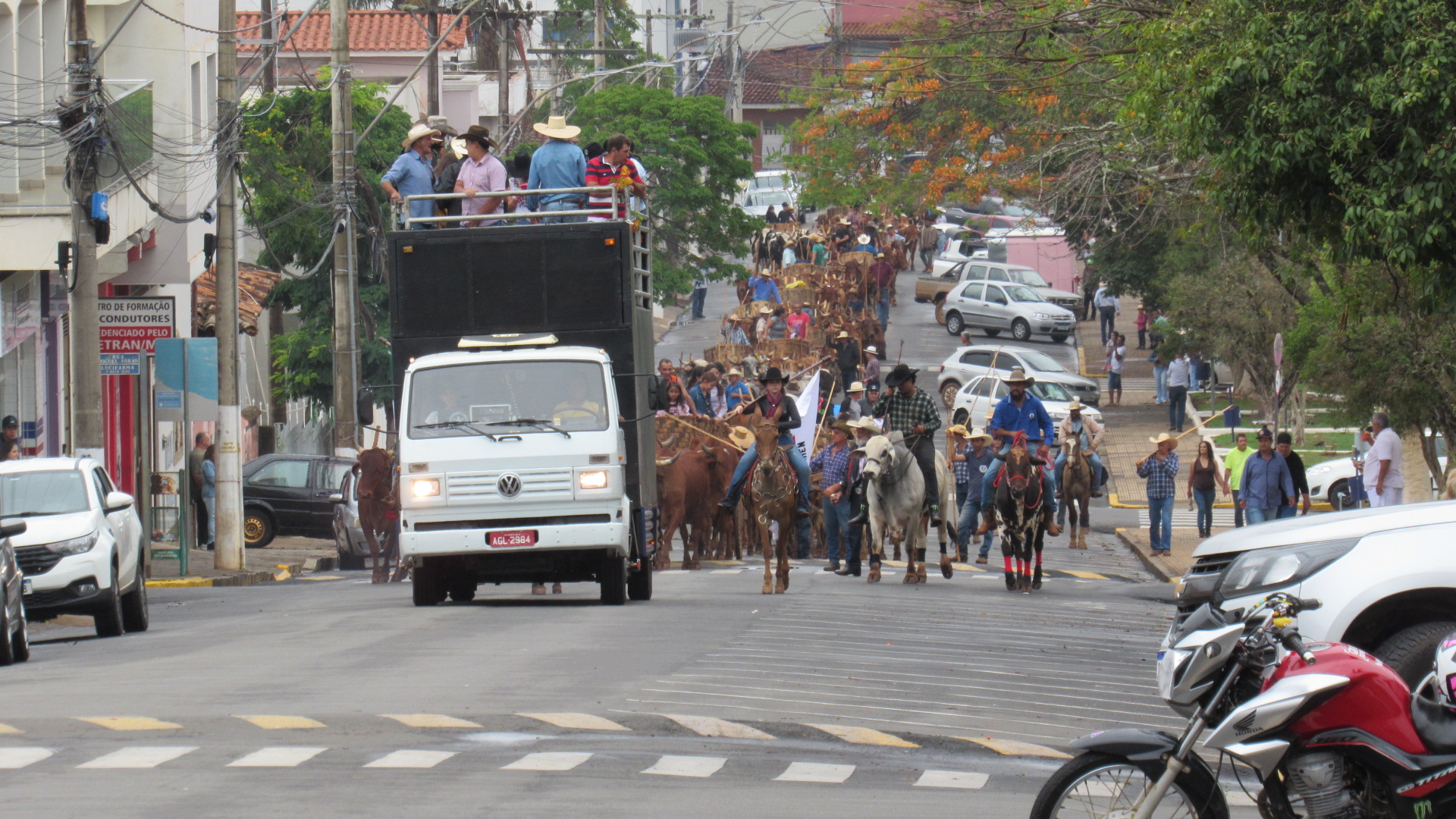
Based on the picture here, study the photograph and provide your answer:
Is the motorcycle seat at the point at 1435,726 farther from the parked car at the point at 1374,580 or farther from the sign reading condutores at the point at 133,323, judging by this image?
the sign reading condutores at the point at 133,323

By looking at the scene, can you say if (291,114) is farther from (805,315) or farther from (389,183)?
(389,183)

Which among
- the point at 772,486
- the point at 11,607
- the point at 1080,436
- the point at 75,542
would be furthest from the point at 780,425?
the point at 1080,436

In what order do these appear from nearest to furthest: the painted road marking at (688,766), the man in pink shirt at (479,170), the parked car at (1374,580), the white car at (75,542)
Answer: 1. the painted road marking at (688,766)
2. the parked car at (1374,580)
3. the white car at (75,542)
4. the man in pink shirt at (479,170)

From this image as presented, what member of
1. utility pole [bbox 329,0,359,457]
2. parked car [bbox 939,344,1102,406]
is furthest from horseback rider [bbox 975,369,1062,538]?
parked car [bbox 939,344,1102,406]

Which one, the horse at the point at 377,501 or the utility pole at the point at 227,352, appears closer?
the horse at the point at 377,501

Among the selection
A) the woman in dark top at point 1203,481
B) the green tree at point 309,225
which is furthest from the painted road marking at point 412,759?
the green tree at point 309,225

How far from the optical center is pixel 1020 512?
19.2m

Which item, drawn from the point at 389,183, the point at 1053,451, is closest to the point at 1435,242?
the point at 389,183

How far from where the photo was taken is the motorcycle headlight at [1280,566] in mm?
8875

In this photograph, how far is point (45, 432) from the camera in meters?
28.8

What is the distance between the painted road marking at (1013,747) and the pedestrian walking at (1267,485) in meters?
15.3

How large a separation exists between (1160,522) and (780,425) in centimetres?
985

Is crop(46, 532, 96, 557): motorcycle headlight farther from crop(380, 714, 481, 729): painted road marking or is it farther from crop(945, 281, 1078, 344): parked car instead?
crop(945, 281, 1078, 344): parked car

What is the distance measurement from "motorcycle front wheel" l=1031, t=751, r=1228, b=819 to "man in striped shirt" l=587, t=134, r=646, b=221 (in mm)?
11341
